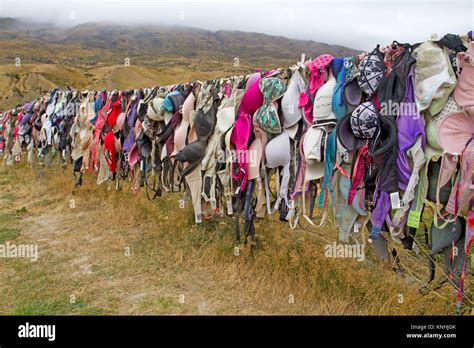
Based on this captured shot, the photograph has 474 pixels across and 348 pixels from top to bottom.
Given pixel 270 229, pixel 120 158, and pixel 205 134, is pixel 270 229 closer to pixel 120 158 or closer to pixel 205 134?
pixel 205 134

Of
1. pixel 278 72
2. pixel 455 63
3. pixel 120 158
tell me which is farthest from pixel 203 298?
pixel 120 158

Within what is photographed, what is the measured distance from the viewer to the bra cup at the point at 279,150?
379 cm

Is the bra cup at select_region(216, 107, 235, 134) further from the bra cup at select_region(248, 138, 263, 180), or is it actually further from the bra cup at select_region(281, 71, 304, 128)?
the bra cup at select_region(281, 71, 304, 128)

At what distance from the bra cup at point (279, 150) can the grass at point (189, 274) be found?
3.78 feet

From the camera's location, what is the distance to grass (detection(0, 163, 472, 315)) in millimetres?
3803

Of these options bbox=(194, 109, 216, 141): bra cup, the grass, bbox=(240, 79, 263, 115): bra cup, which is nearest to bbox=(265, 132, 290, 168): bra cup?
bbox=(240, 79, 263, 115): bra cup

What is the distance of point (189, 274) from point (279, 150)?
1.98m

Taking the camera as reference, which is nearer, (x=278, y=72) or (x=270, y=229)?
(x=278, y=72)

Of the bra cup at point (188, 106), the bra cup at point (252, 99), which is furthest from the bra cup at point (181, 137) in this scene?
the bra cup at point (252, 99)

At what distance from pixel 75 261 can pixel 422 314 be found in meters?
4.30

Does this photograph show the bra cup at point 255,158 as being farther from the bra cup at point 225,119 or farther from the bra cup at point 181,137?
the bra cup at point 181,137

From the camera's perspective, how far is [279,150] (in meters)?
3.79

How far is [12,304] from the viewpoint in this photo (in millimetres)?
4113
